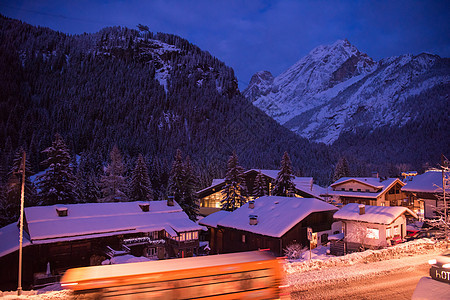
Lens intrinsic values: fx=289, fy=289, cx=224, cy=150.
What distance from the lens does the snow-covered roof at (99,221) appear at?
2977 centimetres

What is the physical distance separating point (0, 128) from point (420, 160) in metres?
224

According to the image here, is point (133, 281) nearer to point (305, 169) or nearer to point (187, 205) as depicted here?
point (187, 205)

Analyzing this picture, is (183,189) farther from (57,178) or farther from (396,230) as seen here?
(396,230)

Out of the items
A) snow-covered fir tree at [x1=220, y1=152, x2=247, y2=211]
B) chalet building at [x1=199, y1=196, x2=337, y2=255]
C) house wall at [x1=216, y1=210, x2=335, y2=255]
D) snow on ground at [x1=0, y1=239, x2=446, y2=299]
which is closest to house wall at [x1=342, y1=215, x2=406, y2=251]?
house wall at [x1=216, y1=210, x2=335, y2=255]

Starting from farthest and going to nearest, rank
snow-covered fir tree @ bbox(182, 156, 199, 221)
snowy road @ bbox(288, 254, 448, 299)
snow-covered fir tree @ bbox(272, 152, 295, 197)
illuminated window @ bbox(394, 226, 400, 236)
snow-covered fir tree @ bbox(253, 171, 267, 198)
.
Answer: snow-covered fir tree @ bbox(253, 171, 267, 198)
snow-covered fir tree @ bbox(182, 156, 199, 221)
snow-covered fir tree @ bbox(272, 152, 295, 197)
illuminated window @ bbox(394, 226, 400, 236)
snowy road @ bbox(288, 254, 448, 299)

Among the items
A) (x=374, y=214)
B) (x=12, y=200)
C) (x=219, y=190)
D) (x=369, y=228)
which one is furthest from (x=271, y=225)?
(x=12, y=200)

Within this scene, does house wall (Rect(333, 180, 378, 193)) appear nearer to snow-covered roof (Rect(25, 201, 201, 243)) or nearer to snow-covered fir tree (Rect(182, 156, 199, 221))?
snow-covered fir tree (Rect(182, 156, 199, 221))

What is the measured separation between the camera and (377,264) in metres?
15.2

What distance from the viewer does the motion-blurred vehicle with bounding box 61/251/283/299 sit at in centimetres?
654

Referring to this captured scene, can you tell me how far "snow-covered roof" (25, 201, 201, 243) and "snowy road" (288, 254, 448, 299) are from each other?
78.3 feet

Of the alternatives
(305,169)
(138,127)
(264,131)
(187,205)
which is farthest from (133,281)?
(138,127)

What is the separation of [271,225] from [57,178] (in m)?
28.3

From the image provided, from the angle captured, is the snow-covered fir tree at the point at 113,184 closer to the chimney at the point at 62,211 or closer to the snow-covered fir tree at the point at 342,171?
the chimney at the point at 62,211

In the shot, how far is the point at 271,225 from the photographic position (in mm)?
33875
